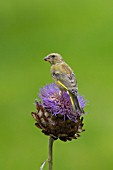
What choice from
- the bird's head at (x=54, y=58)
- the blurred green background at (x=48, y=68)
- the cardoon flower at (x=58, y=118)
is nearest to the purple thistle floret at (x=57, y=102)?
the cardoon flower at (x=58, y=118)

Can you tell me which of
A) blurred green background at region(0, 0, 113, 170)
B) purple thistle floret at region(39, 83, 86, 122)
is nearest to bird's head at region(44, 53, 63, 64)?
purple thistle floret at region(39, 83, 86, 122)

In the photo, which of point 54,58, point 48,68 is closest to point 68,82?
point 54,58

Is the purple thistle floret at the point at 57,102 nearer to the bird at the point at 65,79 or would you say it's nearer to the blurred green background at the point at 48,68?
the bird at the point at 65,79

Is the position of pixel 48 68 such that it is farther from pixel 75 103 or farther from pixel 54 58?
pixel 75 103

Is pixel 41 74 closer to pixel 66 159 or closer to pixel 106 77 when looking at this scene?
pixel 106 77

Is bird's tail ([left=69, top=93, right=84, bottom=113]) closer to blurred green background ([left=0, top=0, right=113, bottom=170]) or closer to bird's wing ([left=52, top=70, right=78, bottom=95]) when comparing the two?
bird's wing ([left=52, top=70, right=78, bottom=95])

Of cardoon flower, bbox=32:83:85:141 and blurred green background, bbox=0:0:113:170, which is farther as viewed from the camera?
blurred green background, bbox=0:0:113:170
